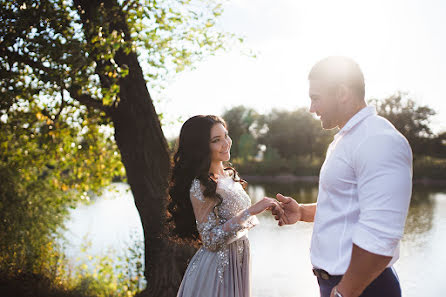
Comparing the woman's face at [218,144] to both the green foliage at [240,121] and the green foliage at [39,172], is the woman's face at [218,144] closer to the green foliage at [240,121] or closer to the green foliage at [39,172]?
the green foliage at [39,172]

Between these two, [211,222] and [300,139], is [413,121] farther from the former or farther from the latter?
[211,222]

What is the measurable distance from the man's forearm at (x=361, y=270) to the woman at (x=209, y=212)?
0.90 metres

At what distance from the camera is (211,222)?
2.42m

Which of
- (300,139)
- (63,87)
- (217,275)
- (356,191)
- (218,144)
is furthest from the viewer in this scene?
(300,139)

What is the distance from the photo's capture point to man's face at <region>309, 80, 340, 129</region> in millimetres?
1732

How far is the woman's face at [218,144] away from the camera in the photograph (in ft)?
8.54

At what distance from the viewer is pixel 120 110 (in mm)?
4613

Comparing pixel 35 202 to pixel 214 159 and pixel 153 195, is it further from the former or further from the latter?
pixel 214 159

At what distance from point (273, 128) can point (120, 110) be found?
39202 millimetres

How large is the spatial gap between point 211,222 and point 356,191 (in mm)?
1044

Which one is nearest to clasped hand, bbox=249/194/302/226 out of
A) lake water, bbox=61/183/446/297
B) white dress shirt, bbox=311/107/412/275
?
white dress shirt, bbox=311/107/412/275

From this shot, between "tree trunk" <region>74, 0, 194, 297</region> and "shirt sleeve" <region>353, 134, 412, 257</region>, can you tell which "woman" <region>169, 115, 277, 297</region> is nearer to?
"shirt sleeve" <region>353, 134, 412, 257</region>

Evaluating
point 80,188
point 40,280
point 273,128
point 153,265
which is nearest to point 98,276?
point 40,280

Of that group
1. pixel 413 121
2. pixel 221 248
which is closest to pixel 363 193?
pixel 221 248
